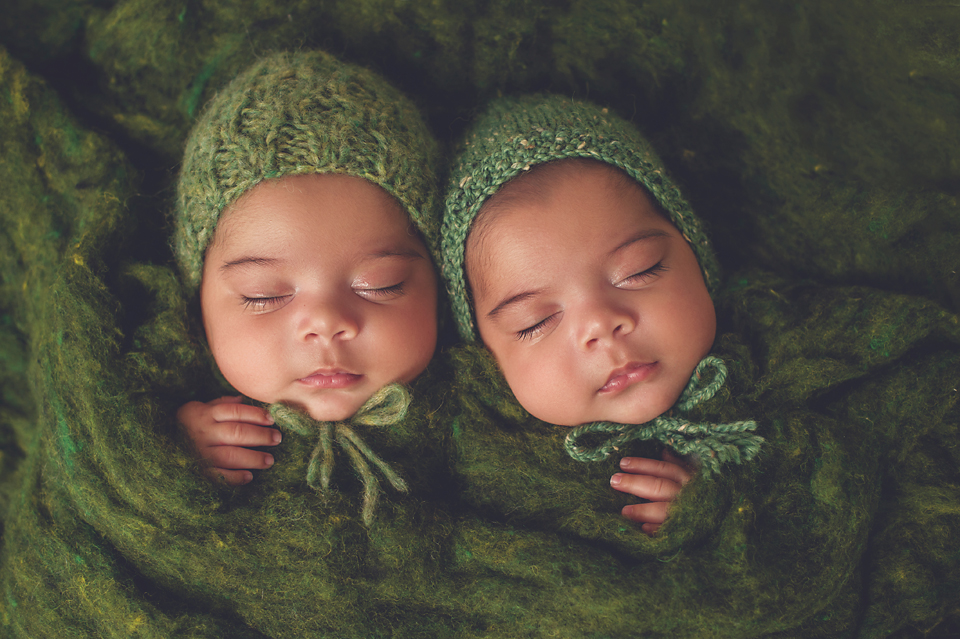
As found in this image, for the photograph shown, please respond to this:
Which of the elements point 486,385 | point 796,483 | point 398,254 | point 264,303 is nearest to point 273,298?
point 264,303

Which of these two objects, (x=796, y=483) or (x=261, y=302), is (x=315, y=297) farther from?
(x=796, y=483)

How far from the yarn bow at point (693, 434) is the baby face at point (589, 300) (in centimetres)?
4

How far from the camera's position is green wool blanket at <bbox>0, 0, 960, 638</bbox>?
1.55m

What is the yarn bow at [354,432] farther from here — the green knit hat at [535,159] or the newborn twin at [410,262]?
the green knit hat at [535,159]

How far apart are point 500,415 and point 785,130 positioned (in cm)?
117

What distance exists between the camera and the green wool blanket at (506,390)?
1.55m

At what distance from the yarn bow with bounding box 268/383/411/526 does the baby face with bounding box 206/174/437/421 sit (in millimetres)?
33

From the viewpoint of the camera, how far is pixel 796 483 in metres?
1.56

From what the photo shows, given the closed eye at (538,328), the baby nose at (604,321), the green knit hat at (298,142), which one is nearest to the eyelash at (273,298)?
the green knit hat at (298,142)

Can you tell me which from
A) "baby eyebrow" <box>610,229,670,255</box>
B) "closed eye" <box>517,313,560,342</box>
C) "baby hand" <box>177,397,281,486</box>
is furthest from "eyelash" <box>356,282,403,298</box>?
"baby eyebrow" <box>610,229,670,255</box>

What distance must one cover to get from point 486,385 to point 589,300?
0.40 metres

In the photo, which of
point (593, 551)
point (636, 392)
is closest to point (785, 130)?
point (636, 392)

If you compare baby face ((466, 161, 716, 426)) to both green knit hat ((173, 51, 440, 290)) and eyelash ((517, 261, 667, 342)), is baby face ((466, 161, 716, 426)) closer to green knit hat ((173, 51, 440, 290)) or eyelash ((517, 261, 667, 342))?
eyelash ((517, 261, 667, 342))

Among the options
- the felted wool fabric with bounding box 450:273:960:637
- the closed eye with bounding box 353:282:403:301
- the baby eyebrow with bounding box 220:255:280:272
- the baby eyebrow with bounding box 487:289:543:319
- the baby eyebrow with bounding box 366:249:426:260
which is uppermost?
the baby eyebrow with bounding box 366:249:426:260
